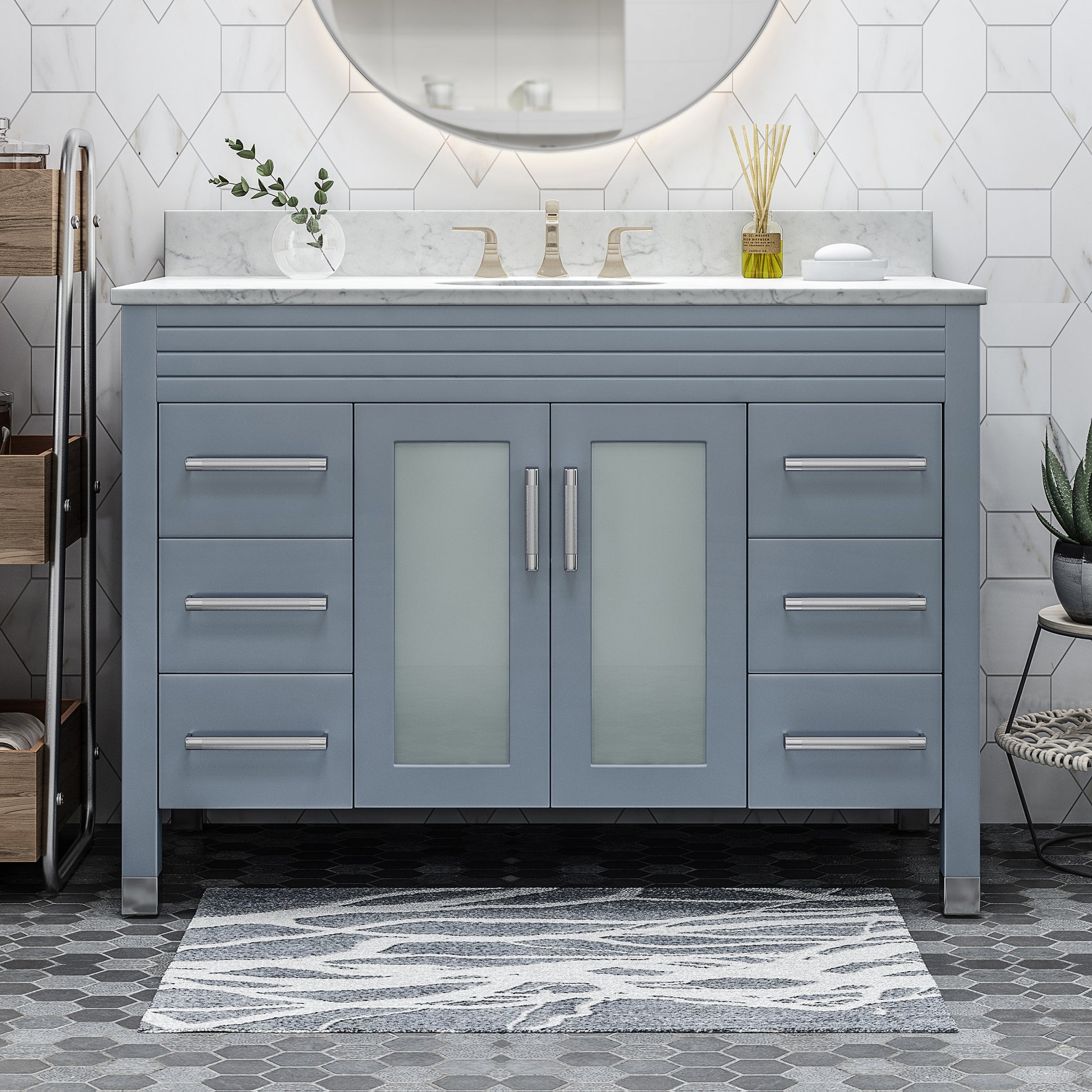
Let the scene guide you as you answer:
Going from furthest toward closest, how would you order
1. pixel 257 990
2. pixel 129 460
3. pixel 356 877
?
pixel 356 877
pixel 129 460
pixel 257 990

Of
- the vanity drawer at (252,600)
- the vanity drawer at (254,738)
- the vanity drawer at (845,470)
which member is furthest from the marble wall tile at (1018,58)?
the vanity drawer at (254,738)

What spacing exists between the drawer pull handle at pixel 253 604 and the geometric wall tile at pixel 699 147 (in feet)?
3.72

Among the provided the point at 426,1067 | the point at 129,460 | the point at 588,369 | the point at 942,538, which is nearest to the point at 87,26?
the point at 129,460

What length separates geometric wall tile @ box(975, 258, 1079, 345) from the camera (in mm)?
2777

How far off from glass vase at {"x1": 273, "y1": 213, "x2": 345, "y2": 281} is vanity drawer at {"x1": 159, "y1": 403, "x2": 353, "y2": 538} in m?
0.47

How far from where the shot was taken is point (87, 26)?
2.73m

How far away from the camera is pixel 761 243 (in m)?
2.69

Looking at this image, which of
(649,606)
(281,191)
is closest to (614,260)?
(281,191)

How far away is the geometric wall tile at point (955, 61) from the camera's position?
8.98ft

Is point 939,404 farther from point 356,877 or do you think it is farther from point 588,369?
point 356,877

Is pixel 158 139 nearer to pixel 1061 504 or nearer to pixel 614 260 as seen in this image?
pixel 614 260

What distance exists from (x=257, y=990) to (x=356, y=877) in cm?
51

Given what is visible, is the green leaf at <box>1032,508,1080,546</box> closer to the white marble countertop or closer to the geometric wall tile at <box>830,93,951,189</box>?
the white marble countertop

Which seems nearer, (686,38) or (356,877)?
(356,877)
